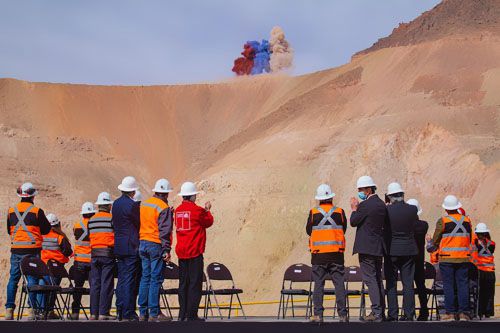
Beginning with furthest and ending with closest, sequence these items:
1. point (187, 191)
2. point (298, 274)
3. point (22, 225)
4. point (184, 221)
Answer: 1. point (298, 274)
2. point (22, 225)
3. point (187, 191)
4. point (184, 221)

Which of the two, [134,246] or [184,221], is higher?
[184,221]

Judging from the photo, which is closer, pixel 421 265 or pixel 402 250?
pixel 402 250

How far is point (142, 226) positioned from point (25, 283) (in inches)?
88.9

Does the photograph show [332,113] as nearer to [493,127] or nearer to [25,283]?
[493,127]

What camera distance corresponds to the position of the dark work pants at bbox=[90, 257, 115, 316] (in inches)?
570

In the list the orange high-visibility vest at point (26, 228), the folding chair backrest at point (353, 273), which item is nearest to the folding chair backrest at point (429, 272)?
the folding chair backrest at point (353, 273)

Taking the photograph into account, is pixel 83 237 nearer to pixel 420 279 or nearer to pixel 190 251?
pixel 190 251

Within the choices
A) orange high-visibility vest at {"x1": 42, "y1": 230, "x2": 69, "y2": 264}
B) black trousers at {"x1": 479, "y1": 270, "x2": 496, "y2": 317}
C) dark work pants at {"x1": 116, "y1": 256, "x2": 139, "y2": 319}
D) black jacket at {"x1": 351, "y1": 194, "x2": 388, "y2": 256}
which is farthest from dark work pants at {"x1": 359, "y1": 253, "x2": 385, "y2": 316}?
orange high-visibility vest at {"x1": 42, "y1": 230, "x2": 69, "y2": 264}

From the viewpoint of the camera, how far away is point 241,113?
73.3 m

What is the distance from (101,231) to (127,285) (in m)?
1.19

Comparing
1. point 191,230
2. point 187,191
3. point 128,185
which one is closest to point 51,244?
point 128,185

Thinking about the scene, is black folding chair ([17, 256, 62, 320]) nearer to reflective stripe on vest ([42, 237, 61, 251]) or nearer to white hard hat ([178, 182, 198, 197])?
reflective stripe on vest ([42, 237, 61, 251])

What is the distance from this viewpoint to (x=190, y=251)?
13445mm

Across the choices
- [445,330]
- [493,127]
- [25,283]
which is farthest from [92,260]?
[493,127]
